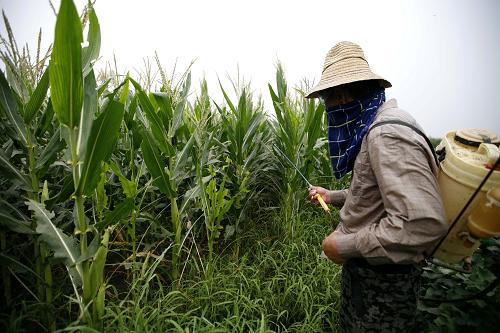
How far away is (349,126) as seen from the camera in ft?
4.64

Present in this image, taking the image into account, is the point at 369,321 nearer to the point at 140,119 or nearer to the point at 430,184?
the point at 430,184

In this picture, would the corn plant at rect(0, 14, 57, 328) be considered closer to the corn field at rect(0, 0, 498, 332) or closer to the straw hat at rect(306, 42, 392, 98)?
the corn field at rect(0, 0, 498, 332)

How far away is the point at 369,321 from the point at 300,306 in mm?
955

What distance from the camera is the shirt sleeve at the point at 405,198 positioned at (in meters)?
1.02

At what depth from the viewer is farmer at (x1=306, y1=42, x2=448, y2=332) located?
103 centimetres

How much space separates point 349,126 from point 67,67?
1.29 meters

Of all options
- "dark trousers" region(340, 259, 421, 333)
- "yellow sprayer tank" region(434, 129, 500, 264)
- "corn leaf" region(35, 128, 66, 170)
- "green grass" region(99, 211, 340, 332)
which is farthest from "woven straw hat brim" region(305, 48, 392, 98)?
"corn leaf" region(35, 128, 66, 170)

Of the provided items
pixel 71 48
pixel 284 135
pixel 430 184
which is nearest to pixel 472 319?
pixel 430 184

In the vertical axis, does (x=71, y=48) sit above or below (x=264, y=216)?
above

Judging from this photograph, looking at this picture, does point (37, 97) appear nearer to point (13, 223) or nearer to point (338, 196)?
point (13, 223)

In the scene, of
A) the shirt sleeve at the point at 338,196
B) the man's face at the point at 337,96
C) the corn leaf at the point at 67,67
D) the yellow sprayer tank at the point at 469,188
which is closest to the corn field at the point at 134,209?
the corn leaf at the point at 67,67

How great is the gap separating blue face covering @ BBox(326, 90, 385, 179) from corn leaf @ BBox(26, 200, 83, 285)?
1.43m

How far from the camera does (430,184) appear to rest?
1.03m

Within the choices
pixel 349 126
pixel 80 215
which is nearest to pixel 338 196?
pixel 349 126
